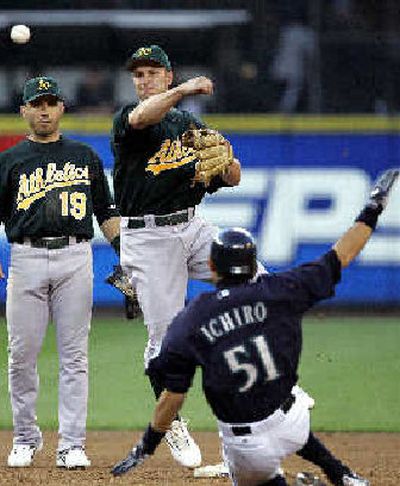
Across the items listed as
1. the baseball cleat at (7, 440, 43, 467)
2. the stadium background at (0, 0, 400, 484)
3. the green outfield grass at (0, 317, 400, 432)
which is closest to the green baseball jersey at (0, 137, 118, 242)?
the baseball cleat at (7, 440, 43, 467)

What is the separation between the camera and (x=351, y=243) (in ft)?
19.2

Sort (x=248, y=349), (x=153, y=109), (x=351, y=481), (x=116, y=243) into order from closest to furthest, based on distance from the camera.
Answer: (x=248, y=349)
(x=351, y=481)
(x=153, y=109)
(x=116, y=243)

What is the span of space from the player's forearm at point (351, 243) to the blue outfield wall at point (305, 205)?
8568mm

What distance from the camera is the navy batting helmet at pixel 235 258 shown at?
5.77 metres

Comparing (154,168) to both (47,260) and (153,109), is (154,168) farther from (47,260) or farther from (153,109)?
(47,260)

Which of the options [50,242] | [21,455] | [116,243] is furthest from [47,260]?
[21,455]

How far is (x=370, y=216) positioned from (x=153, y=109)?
168 centimetres

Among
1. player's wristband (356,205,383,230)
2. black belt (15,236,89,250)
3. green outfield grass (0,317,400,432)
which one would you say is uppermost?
player's wristband (356,205,383,230)

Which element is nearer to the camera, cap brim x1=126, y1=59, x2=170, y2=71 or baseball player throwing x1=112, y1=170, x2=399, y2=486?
baseball player throwing x1=112, y1=170, x2=399, y2=486

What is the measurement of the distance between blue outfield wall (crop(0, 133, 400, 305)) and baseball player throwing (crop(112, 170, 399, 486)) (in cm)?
864

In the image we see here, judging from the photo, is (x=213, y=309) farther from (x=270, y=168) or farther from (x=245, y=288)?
(x=270, y=168)

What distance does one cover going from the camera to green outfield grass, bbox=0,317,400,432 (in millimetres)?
9594

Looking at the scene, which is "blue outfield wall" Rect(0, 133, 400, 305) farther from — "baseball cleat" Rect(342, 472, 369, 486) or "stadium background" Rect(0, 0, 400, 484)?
"baseball cleat" Rect(342, 472, 369, 486)

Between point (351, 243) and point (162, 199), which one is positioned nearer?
point (351, 243)
